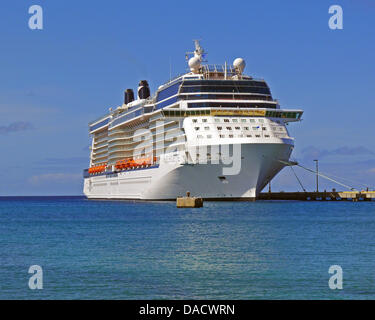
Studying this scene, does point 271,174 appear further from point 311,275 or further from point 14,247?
point 311,275

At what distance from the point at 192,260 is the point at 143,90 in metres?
77.7

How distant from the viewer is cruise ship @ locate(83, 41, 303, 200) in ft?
211

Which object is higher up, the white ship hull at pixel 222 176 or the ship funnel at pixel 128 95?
the ship funnel at pixel 128 95

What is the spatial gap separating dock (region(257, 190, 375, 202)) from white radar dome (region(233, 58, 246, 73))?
34.9m

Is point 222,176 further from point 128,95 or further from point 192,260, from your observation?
point 128,95

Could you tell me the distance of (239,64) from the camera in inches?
3130

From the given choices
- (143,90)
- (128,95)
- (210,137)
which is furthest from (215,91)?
(128,95)

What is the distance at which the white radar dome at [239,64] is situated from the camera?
79.4m

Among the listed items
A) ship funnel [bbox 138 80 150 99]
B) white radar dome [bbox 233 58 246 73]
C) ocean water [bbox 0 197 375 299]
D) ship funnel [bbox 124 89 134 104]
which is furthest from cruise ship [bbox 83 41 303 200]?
ship funnel [bbox 124 89 134 104]

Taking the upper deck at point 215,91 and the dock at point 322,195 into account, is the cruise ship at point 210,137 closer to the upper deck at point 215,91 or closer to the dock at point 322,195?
the upper deck at point 215,91

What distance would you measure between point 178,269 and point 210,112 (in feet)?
140

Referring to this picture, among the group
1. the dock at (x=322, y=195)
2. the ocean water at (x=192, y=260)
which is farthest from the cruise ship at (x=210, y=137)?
the dock at (x=322, y=195)

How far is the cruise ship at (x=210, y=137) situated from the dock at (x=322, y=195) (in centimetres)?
3438

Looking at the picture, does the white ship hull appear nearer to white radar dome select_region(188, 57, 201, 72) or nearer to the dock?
white radar dome select_region(188, 57, 201, 72)
